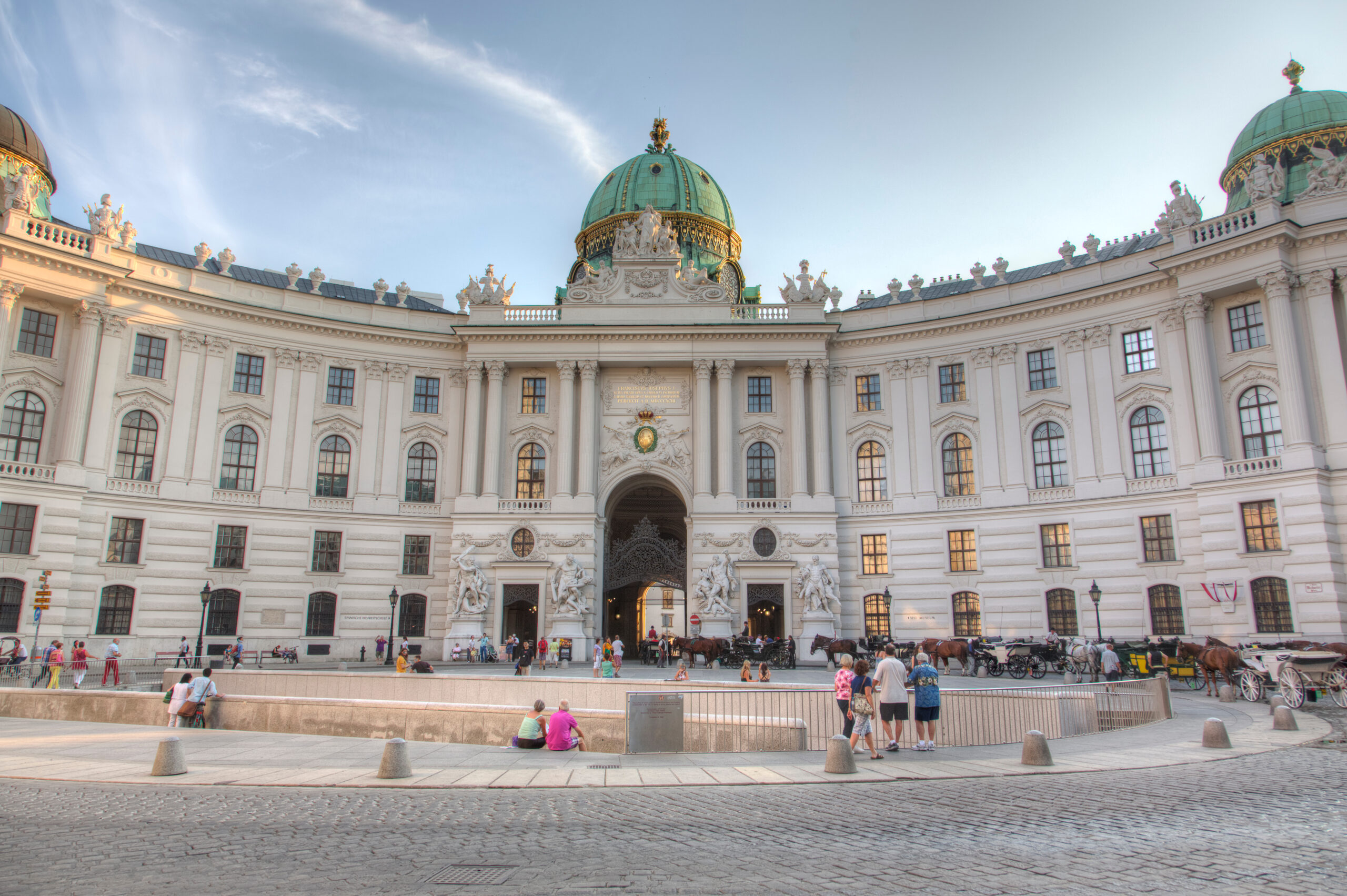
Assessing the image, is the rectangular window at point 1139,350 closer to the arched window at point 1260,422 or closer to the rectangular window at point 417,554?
the arched window at point 1260,422

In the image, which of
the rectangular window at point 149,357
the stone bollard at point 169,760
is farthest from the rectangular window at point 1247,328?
the rectangular window at point 149,357

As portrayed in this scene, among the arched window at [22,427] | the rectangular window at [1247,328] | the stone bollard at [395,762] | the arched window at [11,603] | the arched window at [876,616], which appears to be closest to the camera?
the stone bollard at [395,762]

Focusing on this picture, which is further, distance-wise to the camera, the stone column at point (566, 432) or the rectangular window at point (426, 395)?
the rectangular window at point (426, 395)

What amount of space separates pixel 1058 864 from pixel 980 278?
138 feet

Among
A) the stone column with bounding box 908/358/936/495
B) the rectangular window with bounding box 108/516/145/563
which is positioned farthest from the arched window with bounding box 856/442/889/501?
the rectangular window with bounding box 108/516/145/563

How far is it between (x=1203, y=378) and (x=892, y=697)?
1191 inches

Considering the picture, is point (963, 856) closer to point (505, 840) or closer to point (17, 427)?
point (505, 840)

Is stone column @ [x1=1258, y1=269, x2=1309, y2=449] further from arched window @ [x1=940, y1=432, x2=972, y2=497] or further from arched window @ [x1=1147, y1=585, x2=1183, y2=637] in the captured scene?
arched window @ [x1=940, y1=432, x2=972, y2=497]

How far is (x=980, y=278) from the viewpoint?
45.8 m

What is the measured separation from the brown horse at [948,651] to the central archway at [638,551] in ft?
39.0

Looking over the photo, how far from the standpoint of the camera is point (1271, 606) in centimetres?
3366

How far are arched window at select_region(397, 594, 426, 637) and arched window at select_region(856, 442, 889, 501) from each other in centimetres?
2429

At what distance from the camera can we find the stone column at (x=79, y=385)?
126ft

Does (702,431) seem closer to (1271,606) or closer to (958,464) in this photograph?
(958,464)
